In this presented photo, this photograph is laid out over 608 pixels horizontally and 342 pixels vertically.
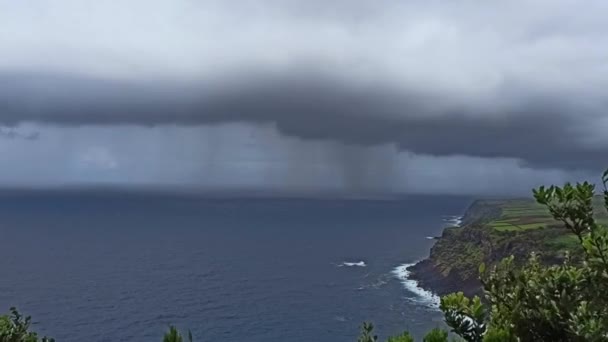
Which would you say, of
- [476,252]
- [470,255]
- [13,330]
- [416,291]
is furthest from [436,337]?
[476,252]

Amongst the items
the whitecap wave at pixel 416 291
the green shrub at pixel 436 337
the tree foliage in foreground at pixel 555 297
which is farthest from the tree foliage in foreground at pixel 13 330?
the whitecap wave at pixel 416 291

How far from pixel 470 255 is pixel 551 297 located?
165442 millimetres

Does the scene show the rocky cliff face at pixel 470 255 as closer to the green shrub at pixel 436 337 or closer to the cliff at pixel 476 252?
the cliff at pixel 476 252

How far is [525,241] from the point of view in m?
156

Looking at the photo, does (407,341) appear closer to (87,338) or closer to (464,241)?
(87,338)

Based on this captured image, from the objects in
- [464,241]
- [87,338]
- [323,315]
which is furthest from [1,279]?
[464,241]

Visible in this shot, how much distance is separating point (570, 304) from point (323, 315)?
136m

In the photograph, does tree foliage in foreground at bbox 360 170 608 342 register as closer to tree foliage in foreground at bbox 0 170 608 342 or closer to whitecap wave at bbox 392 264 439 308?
tree foliage in foreground at bbox 0 170 608 342

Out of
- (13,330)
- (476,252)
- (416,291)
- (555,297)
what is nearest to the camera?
(555,297)

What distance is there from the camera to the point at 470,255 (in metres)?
169

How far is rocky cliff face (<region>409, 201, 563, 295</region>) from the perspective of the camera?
147000 mm

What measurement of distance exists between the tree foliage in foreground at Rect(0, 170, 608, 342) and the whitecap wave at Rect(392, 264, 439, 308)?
133119 mm

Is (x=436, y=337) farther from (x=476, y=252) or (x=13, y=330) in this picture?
(x=476, y=252)

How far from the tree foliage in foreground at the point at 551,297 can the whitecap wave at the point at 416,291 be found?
5241 inches
